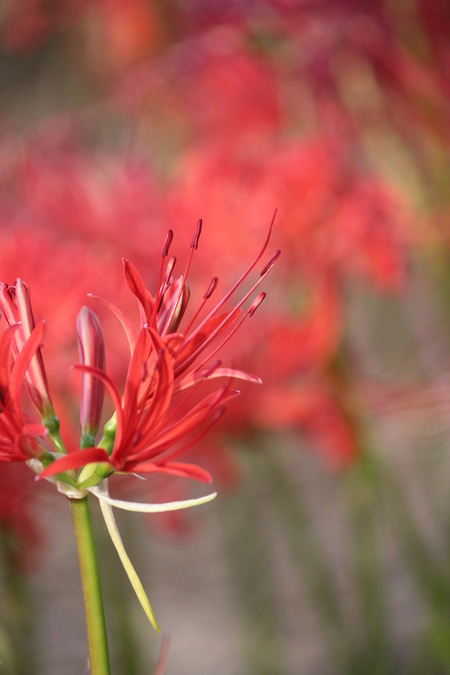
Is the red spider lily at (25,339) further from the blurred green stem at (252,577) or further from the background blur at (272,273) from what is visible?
the blurred green stem at (252,577)

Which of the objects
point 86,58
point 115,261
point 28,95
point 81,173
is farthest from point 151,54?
point 115,261

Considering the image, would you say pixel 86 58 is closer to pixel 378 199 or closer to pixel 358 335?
pixel 358 335

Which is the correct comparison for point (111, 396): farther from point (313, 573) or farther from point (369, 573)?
point (313, 573)

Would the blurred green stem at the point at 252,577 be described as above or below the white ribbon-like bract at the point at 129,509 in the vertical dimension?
below

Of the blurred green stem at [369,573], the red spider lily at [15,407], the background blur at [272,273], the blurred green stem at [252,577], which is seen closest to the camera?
the red spider lily at [15,407]

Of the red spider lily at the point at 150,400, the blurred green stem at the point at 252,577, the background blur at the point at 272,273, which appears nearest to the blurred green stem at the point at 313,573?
the background blur at the point at 272,273

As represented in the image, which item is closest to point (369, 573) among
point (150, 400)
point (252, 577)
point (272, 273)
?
point (272, 273)
